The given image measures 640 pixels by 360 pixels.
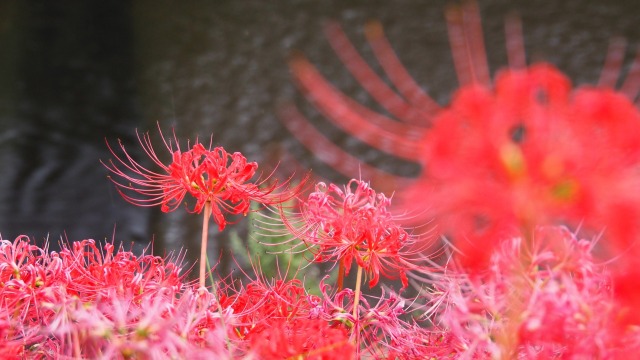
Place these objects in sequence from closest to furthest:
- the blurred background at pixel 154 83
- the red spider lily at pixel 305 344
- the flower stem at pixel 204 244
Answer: the red spider lily at pixel 305 344 → the flower stem at pixel 204 244 → the blurred background at pixel 154 83

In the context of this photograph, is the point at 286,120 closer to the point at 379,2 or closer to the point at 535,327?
the point at 379,2

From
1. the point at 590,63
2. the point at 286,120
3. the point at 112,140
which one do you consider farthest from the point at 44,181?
the point at 590,63

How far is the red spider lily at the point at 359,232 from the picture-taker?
2.04 feet

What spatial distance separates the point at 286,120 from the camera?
7.36 ft

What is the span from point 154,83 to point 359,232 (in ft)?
5.97

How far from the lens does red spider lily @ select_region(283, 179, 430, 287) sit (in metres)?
0.62

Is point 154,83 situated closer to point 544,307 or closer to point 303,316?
point 303,316

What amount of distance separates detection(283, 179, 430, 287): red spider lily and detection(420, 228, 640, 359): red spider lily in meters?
0.11

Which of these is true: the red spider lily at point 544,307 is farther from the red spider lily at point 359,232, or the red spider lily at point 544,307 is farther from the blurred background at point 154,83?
the blurred background at point 154,83

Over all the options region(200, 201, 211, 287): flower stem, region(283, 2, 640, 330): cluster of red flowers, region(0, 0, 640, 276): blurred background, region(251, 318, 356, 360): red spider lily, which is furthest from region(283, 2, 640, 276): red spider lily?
region(0, 0, 640, 276): blurred background

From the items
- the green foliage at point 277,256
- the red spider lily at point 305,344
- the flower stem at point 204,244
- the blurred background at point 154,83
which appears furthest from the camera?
the blurred background at point 154,83

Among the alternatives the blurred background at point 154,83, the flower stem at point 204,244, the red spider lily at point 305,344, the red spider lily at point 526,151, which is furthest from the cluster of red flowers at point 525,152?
the blurred background at point 154,83

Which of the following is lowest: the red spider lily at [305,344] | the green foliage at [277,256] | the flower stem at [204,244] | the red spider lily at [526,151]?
the green foliage at [277,256]

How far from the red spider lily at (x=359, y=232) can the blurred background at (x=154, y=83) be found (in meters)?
1.57
